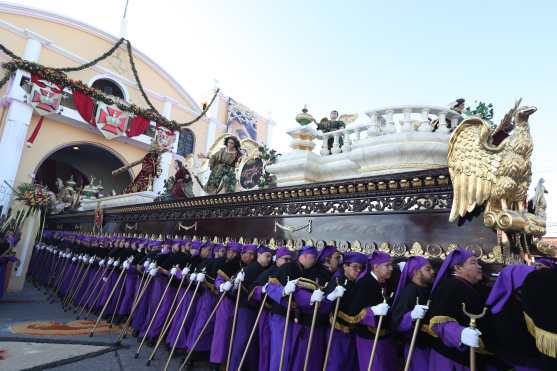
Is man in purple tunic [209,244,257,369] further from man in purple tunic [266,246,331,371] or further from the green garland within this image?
the green garland

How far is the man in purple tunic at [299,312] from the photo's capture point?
3699 mm

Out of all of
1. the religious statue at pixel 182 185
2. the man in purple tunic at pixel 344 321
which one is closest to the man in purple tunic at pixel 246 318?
the man in purple tunic at pixel 344 321

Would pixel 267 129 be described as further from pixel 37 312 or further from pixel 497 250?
pixel 497 250

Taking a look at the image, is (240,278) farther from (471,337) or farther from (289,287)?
(471,337)

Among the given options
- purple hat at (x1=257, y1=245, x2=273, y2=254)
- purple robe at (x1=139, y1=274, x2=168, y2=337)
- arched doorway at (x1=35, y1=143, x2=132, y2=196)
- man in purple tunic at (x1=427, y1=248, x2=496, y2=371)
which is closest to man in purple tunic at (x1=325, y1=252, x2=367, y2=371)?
man in purple tunic at (x1=427, y1=248, x2=496, y2=371)

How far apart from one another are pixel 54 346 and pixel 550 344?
6704 millimetres

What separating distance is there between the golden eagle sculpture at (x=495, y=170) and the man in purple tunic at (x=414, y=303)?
0.66m

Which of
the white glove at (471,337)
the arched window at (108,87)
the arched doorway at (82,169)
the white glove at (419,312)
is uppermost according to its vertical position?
the arched window at (108,87)

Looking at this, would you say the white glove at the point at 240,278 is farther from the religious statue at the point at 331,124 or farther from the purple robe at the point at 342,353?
the religious statue at the point at 331,124

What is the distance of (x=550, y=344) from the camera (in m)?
1.89

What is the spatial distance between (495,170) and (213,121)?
21169mm

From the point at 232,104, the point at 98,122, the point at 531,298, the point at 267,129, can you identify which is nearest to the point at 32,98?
the point at 98,122

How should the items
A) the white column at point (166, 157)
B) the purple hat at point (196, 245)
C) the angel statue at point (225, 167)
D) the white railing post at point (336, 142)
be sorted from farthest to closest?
1. the white column at point (166, 157)
2. the angel statue at point (225, 167)
3. the purple hat at point (196, 245)
4. the white railing post at point (336, 142)

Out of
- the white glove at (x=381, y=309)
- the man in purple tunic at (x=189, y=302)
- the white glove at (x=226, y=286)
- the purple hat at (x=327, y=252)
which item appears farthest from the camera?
the man in purple tunic at (x=189, y=302)
